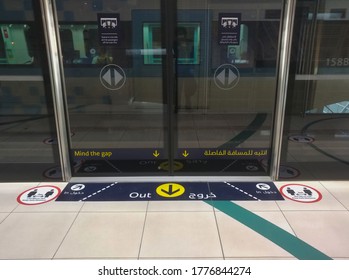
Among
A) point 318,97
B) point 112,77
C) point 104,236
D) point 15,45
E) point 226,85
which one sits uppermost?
point 15,45

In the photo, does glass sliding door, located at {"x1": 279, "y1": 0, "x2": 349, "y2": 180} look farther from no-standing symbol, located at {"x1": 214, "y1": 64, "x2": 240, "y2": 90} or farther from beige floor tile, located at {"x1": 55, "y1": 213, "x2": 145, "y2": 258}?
beige floor tile, located at {"x1": 55, "y1": 213, "x2": 145, "y2": 258}

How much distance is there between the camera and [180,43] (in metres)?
2.95

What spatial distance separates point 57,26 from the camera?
2.83 m

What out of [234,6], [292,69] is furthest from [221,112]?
[234,6]

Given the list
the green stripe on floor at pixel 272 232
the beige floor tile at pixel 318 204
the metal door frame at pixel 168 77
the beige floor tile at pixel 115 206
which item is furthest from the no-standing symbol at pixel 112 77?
the beige floor tile at pixel 318 204

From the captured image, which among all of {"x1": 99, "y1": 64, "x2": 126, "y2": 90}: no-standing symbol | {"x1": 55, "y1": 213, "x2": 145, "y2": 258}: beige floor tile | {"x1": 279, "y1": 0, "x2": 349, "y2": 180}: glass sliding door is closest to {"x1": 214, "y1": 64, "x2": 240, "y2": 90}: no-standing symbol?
{"x1": 279, "y1": 0, "x2": 349, "y2": 180}: glass sliding door

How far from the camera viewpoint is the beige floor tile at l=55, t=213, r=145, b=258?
217cm

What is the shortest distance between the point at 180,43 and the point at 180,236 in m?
1.86

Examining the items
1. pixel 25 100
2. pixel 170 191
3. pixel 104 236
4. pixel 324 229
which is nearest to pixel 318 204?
pixel 324 229

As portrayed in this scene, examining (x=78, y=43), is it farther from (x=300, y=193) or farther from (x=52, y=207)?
(x=300, y=193)

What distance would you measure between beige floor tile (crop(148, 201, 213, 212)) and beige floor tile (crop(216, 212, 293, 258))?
7.8 inches

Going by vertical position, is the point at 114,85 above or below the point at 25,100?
above

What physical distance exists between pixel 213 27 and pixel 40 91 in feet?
6.27

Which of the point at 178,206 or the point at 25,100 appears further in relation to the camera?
the point at 25,100
